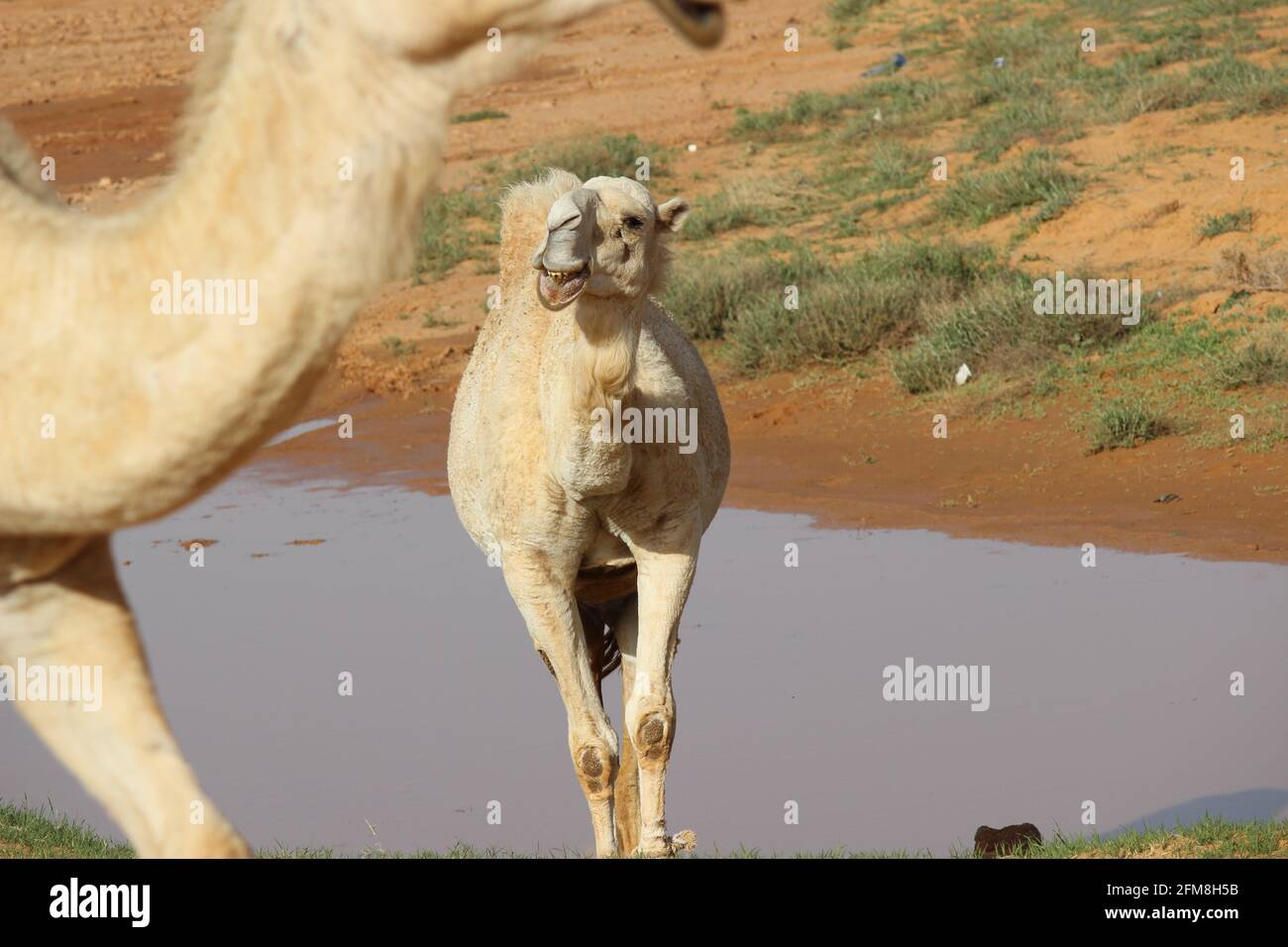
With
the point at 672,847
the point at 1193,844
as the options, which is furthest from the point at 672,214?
the point at 1193,844

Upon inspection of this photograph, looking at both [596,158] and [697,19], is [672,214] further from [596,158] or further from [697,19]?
[596,158]

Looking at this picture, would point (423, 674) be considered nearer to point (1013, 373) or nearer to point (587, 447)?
point (587, 447)

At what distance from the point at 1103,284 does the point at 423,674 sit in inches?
281

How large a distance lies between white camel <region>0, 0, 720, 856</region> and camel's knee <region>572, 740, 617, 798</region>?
3.66m

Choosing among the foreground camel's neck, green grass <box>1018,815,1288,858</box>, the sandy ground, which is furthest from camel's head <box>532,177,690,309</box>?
the foreground camel's neck

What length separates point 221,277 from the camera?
255 cm

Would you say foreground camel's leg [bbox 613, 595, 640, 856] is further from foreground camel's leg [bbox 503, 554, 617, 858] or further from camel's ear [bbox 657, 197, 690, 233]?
camel's ear [bbox 657, 197, 690, 233]

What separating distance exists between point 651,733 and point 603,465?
40.9 inches

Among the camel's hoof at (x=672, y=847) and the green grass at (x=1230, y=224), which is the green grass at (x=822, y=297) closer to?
the green grass at (x=1230, y=224)

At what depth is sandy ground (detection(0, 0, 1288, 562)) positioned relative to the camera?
11383 millimetres

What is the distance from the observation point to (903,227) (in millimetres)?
17672

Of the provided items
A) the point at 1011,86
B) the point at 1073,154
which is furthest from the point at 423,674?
the point at 1011,86

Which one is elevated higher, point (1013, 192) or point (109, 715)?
point (1013, 192)

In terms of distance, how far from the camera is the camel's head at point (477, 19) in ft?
7.37
